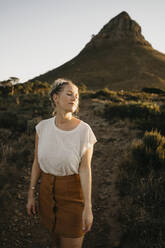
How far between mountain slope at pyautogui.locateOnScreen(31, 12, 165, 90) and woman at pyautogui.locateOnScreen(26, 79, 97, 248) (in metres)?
43.7

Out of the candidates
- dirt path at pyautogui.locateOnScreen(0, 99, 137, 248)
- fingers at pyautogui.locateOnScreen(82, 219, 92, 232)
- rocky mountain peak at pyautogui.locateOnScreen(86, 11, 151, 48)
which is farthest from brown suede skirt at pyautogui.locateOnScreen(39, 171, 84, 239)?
rocky mountain peak at pyautogui.locateOnScreen(86, 11, 151, 48)

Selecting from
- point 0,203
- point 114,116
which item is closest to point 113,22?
point 114,116

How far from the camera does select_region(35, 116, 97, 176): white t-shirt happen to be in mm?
1833

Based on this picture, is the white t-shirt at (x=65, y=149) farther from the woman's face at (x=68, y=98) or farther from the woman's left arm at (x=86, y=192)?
the woman's face at (x=68, y=98)

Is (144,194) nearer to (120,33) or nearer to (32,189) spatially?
(32,189)

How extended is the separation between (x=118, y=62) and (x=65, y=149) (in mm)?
71292

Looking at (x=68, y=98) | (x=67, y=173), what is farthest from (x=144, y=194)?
(x=68, y=98)

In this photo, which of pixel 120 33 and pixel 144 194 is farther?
pixel 120 33

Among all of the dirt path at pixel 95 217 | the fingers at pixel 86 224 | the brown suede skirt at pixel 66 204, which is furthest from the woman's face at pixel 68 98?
the dirt path at pixel 95 217

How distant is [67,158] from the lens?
1.82m

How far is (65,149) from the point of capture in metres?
1.84

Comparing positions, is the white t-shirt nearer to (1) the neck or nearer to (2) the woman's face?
(1) the neck

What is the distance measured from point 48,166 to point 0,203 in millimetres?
2505

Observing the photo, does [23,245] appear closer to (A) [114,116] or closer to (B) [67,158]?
(B) [67,158]
